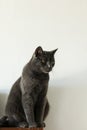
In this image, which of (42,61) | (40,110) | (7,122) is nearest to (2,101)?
(7,122)

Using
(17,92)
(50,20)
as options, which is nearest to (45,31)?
(50,20)

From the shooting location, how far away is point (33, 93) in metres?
1.26

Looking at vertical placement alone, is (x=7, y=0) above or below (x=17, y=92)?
above

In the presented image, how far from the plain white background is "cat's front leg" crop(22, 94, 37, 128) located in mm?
269

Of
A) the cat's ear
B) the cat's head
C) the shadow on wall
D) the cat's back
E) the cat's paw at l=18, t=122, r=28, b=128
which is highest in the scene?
the cat's ear

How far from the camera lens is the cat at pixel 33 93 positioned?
1236mm

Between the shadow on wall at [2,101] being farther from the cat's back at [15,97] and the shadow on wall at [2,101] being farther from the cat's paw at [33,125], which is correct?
the cat's paw at [33,125]

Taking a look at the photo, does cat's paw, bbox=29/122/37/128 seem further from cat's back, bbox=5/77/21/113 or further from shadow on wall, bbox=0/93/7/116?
shadow on wall, bbox=0/93/7/116

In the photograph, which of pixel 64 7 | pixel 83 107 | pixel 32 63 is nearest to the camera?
pixel 32 63

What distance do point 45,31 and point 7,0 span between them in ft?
1.01

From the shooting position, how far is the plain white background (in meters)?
1.49

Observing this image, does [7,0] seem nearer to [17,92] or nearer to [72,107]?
[17,92]

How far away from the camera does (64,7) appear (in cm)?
159

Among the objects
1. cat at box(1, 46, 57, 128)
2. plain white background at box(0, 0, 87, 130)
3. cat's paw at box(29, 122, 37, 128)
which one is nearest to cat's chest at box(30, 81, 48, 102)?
cat at box(1, 46, 57, 128)
